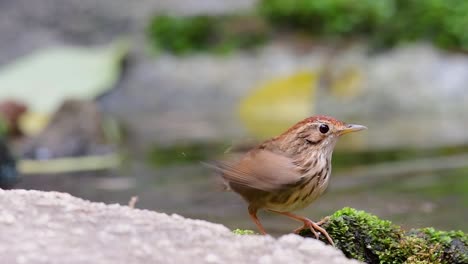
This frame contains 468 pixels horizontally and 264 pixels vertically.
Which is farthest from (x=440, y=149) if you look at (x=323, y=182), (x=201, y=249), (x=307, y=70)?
(x=201, y=249)

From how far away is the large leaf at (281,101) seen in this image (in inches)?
510

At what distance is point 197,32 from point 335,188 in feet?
23.2

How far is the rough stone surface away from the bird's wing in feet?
1.73

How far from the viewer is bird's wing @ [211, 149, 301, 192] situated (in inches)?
148

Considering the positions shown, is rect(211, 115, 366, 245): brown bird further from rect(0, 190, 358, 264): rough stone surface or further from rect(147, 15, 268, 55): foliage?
rect(147, 15, 268, 55): foliage

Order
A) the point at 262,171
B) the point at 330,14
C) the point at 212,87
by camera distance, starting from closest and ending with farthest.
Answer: the point at 262,171 → the point at 330,14 → the point at 212,87

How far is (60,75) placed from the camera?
14.8 meters

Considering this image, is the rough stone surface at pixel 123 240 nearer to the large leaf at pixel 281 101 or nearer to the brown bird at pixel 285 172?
the brown bird at pixel 285 172

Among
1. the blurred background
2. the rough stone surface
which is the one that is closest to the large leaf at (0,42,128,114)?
the blurred background

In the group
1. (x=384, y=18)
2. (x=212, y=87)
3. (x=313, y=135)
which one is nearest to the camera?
(x=313, y=135)

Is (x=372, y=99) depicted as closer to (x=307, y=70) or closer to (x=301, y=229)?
(x=307, y=70)

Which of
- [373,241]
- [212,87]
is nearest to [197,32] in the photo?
[212,87]

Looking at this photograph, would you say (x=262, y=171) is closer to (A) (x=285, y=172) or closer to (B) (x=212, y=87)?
(A) (x=285, y=172)

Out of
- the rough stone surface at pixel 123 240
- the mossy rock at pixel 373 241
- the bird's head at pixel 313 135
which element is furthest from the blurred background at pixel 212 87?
the rough stone surface at pixel 123 240
